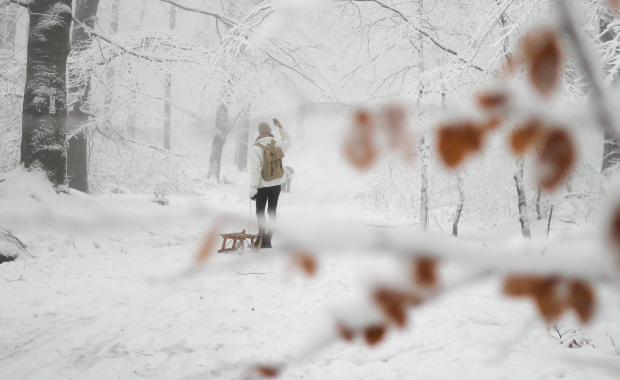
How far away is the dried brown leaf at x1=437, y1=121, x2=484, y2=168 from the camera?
0.58m

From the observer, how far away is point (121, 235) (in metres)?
5.46

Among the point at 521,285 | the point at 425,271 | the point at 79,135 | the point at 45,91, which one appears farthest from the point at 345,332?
the point at 79,135

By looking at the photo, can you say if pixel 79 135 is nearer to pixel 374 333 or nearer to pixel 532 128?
pixel 374 333

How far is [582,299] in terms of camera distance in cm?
48

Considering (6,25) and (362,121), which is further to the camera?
(6,25)

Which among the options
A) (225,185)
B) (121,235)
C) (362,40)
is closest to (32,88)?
(121,235)

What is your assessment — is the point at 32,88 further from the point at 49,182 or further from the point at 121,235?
the point at 121,235

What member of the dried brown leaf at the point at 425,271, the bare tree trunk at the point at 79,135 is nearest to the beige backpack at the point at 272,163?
the dried brown leaf at the point at 425,271

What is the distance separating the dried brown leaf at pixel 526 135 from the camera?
51cm

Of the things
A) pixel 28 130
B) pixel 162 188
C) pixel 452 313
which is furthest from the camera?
pixel 162 188

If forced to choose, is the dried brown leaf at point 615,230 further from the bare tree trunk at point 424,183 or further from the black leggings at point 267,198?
the bare tree trunk at point 424,183

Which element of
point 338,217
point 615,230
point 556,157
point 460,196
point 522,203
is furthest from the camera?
point 460,196

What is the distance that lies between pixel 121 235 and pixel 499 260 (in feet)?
19.7

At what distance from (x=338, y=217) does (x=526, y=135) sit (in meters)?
4.08
